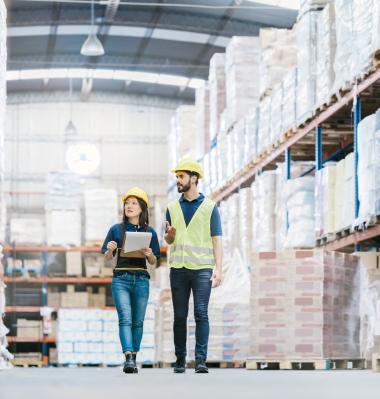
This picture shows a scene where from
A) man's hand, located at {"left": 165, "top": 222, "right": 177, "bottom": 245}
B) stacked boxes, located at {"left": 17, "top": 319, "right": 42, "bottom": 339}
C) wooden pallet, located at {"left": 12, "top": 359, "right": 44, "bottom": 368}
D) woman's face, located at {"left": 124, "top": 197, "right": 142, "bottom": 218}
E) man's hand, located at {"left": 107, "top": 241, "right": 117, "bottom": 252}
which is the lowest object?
wooden pallet, located at {"left": 12, "top": 359, "right": 44, "bottom": 368}

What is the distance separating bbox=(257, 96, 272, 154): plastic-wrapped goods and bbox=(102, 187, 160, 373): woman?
14.8ft

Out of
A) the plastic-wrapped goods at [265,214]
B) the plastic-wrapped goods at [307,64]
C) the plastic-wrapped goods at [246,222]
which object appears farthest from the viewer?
the plastic-wrapped goods at [246,222]

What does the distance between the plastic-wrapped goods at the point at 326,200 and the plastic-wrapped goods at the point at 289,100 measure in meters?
1.03

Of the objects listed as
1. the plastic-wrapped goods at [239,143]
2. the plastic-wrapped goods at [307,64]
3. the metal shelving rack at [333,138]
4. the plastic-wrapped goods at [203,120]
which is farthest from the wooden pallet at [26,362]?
the plastic-wrapped goods at [307,64]

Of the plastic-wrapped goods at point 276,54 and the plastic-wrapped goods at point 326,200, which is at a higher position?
the plastic-wrapped goods at point 276,54

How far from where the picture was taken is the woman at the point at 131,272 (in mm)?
7707

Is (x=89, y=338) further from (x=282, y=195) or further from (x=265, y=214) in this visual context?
(x=282, y=195)

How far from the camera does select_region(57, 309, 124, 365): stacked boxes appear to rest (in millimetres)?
17609

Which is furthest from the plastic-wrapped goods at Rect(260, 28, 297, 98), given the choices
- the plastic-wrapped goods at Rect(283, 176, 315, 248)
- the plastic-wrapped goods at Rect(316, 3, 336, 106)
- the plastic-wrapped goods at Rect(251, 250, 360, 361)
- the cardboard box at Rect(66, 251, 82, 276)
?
the cardboard box at Rect(66, 251, 82, 276)

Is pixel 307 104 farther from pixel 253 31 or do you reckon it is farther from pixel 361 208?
pixel 253 31

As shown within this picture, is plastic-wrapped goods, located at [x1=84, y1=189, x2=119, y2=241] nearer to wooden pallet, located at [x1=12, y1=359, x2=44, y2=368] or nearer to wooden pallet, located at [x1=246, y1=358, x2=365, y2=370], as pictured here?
wooden pallet, located at [x1=12, y1=359, x2=44, y2=368]

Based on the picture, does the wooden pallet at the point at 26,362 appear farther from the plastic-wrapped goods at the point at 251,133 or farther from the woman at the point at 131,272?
the woman at the point at 131,272

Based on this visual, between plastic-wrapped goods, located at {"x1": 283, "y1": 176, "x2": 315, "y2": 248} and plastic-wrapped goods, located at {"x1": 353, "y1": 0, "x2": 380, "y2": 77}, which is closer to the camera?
plastic-wrapped goods, located at {"x1": 353, "y1": 0, "x2": 380, "y2": 77}

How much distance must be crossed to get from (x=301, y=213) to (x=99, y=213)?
9.29 meters
